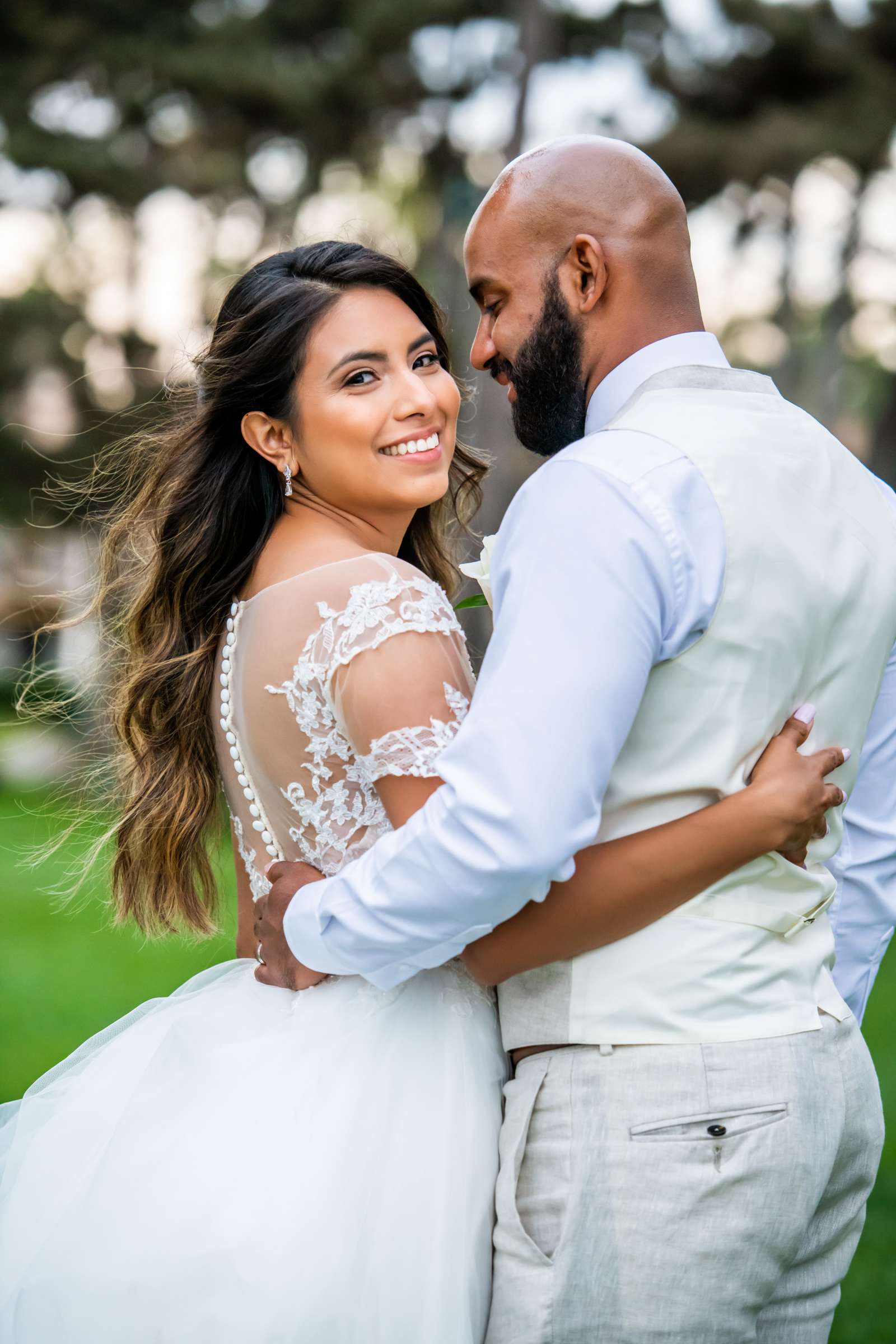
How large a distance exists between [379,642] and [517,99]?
1076 cm

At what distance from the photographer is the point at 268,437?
260 cm

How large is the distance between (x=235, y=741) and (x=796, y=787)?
3.34ft

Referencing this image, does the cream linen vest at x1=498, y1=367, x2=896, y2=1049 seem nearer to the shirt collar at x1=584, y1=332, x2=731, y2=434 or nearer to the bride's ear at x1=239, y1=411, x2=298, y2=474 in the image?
the shirt collar at x1=584, y1=332, x2=731, y2=434

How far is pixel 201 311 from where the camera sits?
58.6 ft

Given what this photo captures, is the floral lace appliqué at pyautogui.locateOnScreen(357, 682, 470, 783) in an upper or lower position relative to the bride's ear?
lower

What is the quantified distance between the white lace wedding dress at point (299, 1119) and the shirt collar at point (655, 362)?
422 millimetres

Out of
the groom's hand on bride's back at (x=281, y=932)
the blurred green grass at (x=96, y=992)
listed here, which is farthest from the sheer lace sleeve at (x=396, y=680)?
the blurred green grass at (x=96, y=992)

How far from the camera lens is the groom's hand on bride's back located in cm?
220

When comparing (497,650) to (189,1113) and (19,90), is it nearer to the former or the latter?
(189,1113)

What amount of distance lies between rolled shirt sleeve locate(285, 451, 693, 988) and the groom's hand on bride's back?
1.31 feet

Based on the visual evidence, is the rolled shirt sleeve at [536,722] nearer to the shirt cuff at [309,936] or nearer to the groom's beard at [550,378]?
the shirt cuff at [309,936]

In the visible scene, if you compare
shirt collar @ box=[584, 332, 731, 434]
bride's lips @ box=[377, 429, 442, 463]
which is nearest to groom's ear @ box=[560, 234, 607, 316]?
shirt collar @ box=[584, 332, 731, 434]

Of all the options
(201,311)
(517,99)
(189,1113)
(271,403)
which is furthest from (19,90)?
(189,1113)

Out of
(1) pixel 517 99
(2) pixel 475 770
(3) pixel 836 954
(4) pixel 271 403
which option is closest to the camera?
(2) pixel 475 770
